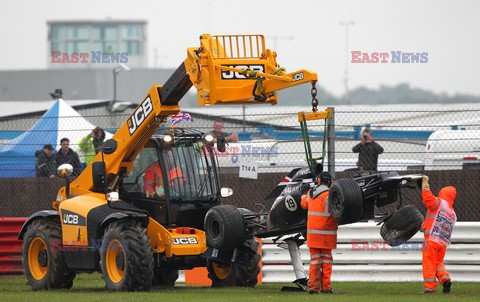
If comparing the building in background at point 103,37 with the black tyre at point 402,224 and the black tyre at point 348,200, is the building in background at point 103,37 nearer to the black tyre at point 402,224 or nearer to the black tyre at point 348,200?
the black tyre at point 402,224

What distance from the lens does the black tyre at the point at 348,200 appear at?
42.4 feet

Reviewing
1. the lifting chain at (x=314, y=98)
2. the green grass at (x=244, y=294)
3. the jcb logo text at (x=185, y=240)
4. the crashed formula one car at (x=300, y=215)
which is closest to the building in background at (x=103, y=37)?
the green grass at (x=244, y=294)

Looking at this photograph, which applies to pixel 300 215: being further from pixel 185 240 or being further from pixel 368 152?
pixel 368 152

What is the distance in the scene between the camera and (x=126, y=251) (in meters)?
14.3

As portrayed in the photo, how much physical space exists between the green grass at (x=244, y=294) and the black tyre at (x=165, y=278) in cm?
50

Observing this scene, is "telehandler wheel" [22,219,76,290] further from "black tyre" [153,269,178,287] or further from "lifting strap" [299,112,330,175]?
"lifting strap" [299,112,330,175]

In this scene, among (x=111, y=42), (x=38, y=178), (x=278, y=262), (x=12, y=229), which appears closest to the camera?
(x=278, y=262)

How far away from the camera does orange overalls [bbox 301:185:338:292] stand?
44.4 ft

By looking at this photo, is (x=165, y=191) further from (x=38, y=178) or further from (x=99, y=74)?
(x=99, y=74)

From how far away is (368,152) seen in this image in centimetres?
1772

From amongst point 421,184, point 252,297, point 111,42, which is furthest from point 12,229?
point 111,42

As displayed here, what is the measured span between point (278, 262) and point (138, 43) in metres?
87.3

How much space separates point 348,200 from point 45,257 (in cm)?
508

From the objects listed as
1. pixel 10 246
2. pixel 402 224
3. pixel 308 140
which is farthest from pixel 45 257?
pixel 402 224
